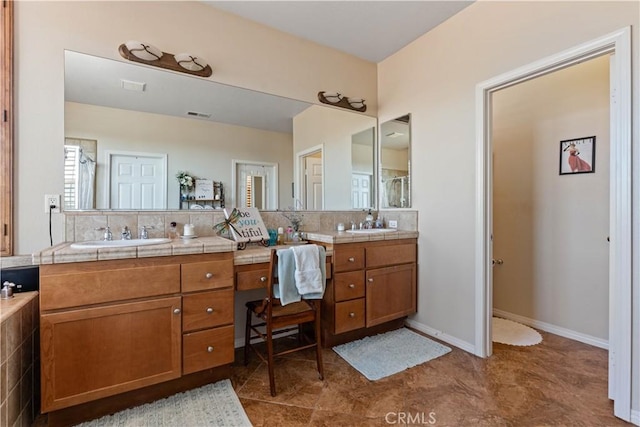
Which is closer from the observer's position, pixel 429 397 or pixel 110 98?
pixel 429 397

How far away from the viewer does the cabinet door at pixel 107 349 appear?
4.56 feet

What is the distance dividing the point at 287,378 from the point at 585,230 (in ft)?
8.80

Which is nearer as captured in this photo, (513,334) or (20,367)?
(20,367)

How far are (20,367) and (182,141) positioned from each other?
158 cm

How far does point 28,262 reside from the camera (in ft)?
5.50

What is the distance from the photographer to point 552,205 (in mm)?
2639

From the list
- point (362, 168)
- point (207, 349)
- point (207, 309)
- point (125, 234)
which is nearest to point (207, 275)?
point (207, 309)

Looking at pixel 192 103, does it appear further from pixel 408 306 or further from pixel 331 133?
pixel 408 306

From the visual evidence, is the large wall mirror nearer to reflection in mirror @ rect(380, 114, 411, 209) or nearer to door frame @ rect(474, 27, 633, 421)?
reflection in mirror @ rect(380, 114, 411, 209)

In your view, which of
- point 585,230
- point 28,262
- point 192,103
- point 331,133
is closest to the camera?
point 28,262

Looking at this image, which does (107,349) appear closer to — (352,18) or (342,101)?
(342,101)

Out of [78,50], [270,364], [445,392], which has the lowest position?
[445,392]

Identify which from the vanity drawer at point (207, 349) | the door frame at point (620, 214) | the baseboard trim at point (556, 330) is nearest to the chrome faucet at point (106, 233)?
the vanity drawer at point (207, 349)

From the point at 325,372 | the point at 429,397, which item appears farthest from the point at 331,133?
the point at 429,397
